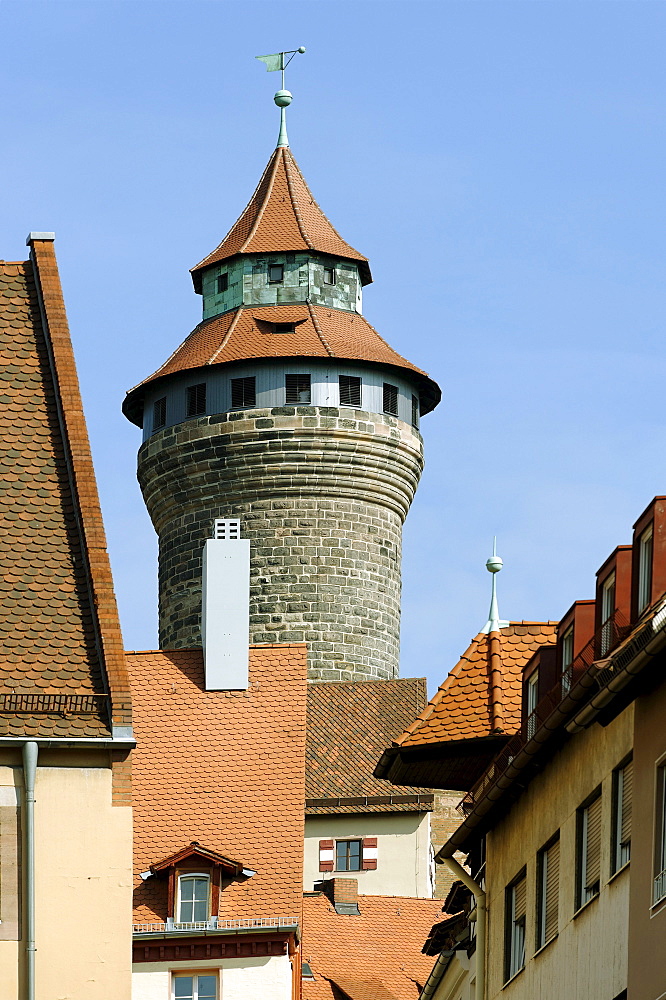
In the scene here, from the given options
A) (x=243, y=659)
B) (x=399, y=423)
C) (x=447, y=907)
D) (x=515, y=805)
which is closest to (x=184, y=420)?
(x=399, y=423)

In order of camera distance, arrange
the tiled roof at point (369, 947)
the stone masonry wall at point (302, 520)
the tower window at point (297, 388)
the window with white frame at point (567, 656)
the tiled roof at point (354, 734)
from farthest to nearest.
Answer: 1. the tower window at point (297, 388)
2. the stone masonry wall at point (302, 520)
3. the tiled roof at point (354, 734)
4. the tiled roof at point (369, 947)
5. the window with white frame at point (567, 656)

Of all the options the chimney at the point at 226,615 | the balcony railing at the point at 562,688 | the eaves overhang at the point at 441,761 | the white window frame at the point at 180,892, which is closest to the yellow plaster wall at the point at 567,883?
the balcony railing at the point at 562,688

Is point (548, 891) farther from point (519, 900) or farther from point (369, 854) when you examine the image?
point (369, 854)

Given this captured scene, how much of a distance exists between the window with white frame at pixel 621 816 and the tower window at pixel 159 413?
140 feet

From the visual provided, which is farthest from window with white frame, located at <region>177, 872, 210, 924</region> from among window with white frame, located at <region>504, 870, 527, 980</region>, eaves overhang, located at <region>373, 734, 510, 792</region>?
window with white frame, located at <region>504, 870, 527, 980</region>

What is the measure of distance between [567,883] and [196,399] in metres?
40.6

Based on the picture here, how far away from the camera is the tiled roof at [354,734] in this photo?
170ft

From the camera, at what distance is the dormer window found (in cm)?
1814

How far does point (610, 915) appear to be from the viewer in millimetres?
18422

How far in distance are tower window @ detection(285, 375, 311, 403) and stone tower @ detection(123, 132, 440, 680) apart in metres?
0.04

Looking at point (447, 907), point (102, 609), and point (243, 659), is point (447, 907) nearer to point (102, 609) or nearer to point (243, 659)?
point (102, 609)

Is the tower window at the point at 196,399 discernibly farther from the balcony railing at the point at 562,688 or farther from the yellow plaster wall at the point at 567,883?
the yellow plaster wall at the point at 567,883

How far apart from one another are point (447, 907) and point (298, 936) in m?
9.13

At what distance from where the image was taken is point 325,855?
51000mm
